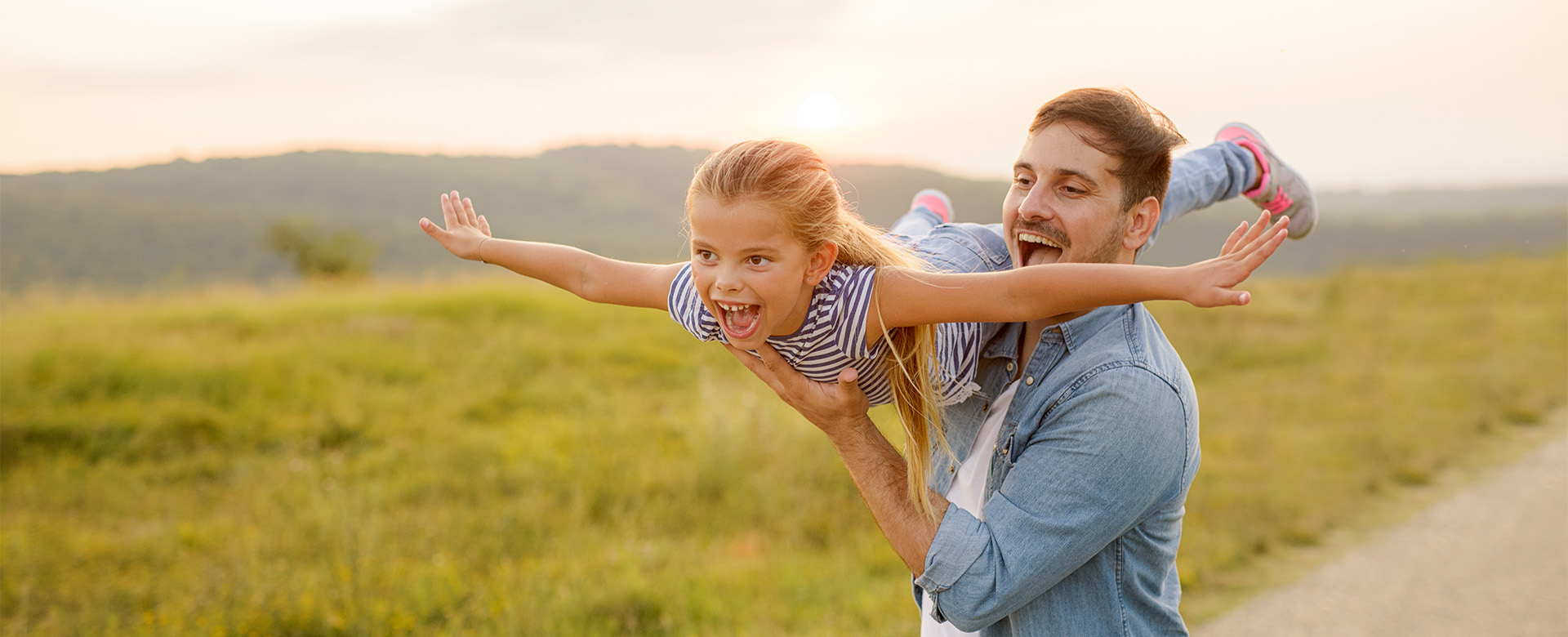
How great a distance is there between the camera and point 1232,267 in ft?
5.65

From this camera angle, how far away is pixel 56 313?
12609mm

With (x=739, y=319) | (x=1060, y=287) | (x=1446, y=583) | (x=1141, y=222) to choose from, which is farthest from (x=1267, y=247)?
(x=1446, y=583)

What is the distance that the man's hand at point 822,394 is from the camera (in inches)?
88.2

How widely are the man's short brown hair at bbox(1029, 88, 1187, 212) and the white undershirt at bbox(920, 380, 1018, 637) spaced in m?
0.61

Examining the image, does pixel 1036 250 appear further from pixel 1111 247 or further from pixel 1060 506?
pixel 1060 506

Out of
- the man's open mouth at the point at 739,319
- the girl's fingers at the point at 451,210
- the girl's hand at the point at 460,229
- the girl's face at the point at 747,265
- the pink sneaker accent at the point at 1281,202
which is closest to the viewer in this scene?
the girl's face at the point at 747,265

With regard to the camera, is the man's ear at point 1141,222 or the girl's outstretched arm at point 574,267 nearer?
the man's ear at point 1141,222

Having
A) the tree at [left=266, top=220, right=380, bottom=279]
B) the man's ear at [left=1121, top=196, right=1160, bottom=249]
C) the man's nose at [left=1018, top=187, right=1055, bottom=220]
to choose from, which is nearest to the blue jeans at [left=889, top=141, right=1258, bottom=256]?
the man's ear at [left=1121, top=196, right=1160, bottom=249]

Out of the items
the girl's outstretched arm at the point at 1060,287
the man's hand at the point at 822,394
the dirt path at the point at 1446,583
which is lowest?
the dirt path at the point at 1446,583

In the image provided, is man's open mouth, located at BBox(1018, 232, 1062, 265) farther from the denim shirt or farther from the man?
the denim shirt

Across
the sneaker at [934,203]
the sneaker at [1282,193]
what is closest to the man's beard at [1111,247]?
the sneaker at [1282,193]

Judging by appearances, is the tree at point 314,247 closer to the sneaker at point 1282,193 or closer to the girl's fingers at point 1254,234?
the sneaker at point 1282,193

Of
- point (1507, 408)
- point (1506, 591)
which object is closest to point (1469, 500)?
point (1506, 591)

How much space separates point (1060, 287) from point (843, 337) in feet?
1.81
